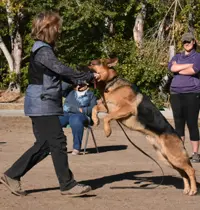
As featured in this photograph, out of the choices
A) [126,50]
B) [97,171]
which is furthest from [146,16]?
[97,171]

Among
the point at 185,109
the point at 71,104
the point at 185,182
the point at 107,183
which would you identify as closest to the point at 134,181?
the point at 107,183

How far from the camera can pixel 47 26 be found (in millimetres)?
6551

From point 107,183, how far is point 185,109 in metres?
2.17

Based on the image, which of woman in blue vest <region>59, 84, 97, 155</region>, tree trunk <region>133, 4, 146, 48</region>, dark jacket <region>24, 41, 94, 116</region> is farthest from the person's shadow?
tree trunk <region>133, 4, 146, 48</region>

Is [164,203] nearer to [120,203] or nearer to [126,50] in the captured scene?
[120,203]

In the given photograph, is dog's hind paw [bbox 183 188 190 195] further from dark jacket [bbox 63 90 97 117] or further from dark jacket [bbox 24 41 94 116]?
dark jacket [bbox 63 90 97 117]

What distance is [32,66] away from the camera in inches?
263

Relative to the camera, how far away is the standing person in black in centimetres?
655

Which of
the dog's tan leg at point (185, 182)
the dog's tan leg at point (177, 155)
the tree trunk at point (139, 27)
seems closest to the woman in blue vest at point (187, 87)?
the dog's tan leg at point (185, 182)

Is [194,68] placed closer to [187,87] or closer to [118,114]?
[187,87]

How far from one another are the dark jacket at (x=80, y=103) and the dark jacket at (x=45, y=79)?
402 centimetres

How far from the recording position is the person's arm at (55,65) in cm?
649

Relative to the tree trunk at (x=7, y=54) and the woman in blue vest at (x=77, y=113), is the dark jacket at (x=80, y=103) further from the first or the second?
the tree trunk at (x=7, y=54)

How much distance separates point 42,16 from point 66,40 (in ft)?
54.1
